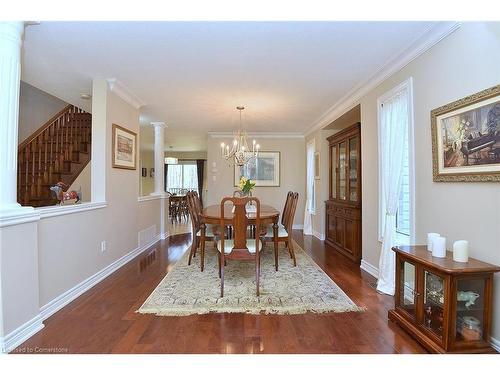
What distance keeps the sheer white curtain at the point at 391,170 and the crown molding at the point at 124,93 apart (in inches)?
124

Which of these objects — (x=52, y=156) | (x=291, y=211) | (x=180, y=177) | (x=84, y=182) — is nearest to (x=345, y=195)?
(x=291, y=211)

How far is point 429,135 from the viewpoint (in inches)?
90.7

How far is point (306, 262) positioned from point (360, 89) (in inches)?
94.2

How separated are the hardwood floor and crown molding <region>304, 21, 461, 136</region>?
2.27 m

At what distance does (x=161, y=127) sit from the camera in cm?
549

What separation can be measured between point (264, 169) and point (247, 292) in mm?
4339

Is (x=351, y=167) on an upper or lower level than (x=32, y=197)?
upper

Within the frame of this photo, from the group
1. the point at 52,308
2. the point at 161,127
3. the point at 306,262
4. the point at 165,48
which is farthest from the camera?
the point at 161,127

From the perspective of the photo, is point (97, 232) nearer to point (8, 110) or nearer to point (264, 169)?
point (8, 110)

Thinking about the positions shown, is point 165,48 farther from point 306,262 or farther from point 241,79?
point 306,262

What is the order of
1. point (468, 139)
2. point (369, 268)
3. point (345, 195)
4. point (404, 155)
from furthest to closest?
1. point (345, 195)
2. point (369, 268)
3. point (404, 155)
4. point (468, 139)

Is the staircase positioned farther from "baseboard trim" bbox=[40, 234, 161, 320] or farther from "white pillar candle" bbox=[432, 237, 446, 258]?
"white pillar candle" bbox=[432, 237, 446, 258]

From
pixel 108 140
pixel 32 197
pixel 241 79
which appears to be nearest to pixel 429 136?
pixel 241 79

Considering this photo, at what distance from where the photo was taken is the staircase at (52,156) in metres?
4.37
